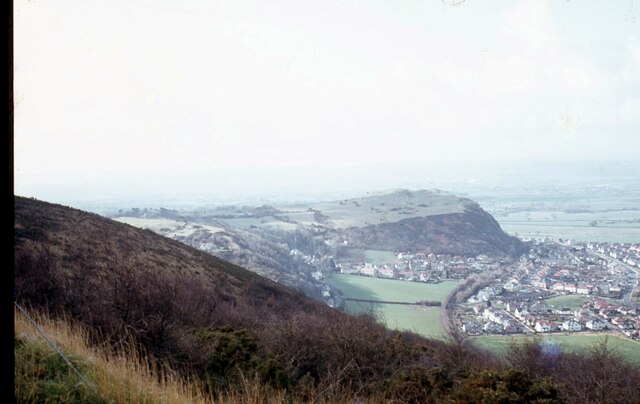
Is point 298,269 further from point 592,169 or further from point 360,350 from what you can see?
point 592,169

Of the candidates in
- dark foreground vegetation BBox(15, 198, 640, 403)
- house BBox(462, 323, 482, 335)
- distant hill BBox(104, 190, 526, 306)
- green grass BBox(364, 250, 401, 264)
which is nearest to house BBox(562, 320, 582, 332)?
house BBox(462, 323, 482, 335)

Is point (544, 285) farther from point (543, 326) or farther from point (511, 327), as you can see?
point (543, 326)

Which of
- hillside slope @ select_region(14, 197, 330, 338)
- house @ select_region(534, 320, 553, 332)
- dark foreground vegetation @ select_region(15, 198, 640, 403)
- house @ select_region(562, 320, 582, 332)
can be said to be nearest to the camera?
dark foreground vegetation @ select_region(15, 198, 640, 403)

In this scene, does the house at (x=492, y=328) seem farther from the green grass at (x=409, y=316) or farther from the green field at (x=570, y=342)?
the green grass at (x=409, y=316)

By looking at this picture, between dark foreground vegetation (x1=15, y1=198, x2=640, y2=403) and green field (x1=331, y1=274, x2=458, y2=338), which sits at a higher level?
dark foreground vegetation (x1=15, y1=198, x2=640, y2=403)

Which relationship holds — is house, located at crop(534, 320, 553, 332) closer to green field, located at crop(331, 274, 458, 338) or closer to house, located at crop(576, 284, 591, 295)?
green field, located at crop(331, 274, 458, 338)

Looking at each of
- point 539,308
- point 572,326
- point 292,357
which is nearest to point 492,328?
point 572,326

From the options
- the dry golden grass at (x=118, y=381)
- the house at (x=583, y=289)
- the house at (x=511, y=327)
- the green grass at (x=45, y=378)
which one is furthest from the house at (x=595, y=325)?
the green grass at (x=45, y=378)

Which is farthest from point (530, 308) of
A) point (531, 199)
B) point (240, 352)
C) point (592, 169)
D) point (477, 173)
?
point (477, 173)

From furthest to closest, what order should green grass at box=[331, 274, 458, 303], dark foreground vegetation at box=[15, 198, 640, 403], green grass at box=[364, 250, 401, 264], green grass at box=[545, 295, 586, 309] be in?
green grass at box=[364, 250, 401, 264] → green grass at box=[331, 274, 458, 303] → green grass at box=[545, 295, 586, 309] → dark foreground vegetation at box=[15, 198, 640, 403]
